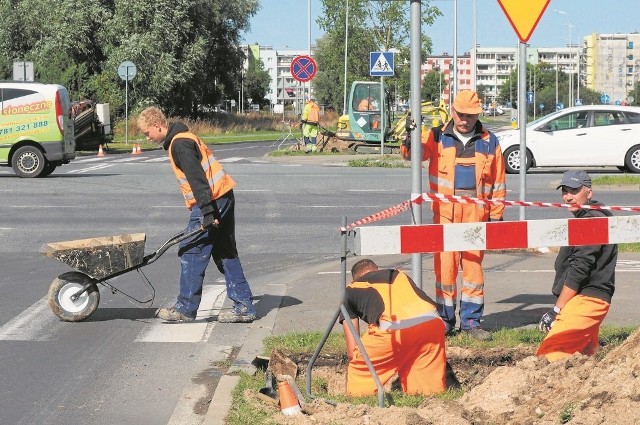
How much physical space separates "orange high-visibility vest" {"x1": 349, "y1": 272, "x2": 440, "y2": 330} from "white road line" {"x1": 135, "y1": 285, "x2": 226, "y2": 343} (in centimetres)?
241

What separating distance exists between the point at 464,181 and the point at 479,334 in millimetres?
1123

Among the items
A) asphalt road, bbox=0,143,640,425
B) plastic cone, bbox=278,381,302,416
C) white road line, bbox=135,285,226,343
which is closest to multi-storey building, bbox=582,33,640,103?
asphalt road, bbox=0,143,640,425

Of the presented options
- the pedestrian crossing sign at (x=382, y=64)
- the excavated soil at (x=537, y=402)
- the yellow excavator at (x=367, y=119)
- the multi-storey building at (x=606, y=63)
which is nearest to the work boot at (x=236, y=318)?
the excavated soil at (x=537, y=402)

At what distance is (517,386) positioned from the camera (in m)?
6.13

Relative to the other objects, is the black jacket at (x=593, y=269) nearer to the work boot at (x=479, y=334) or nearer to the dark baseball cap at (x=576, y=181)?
the dark baseball cap at (x=576, y=181)

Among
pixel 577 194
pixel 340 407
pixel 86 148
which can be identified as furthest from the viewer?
pixel 86 148

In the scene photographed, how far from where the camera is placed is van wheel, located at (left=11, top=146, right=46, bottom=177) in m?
25.8

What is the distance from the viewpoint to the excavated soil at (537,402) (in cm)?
550

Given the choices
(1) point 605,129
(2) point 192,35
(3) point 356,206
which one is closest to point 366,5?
(2) point 192,35

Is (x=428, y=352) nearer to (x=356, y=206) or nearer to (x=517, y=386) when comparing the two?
(x=517, y=386)

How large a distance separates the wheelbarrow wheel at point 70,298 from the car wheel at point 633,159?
66.9 ft

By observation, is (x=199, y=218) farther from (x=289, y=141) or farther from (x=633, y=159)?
(x=289, y=141)

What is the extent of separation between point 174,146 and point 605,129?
793 inches

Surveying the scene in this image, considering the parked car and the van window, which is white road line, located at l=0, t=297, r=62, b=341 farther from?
the parked car
